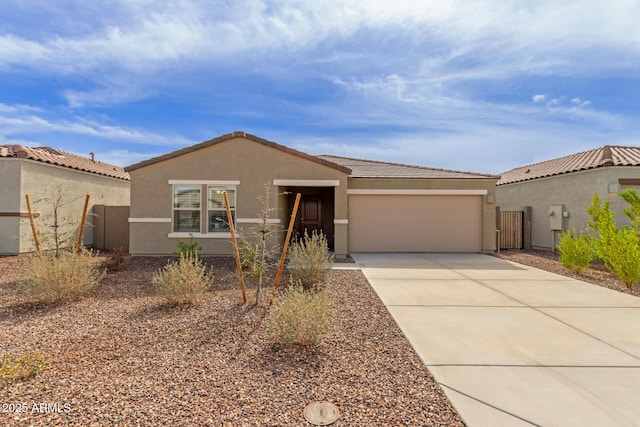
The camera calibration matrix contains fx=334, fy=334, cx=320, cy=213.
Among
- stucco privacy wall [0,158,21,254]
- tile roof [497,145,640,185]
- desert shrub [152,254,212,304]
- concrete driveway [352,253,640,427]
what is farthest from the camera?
tile roof [497,145,640,185]

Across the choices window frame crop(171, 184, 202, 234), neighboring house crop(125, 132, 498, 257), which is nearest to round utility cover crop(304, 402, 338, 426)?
neighboring house crop(125, 132, 498, 257)

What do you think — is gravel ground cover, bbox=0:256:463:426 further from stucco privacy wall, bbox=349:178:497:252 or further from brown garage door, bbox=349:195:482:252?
stucco privacy wall, bbox=349:178:497:252

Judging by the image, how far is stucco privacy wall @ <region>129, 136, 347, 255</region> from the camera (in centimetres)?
1147

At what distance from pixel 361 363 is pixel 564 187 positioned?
1497 centimetres

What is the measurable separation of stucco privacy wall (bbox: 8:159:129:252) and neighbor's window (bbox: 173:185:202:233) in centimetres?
318

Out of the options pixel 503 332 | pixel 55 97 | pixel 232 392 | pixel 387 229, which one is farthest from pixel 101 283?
pixel 55 97

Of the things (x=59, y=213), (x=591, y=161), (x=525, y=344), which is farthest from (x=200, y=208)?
(x=591, y=161)

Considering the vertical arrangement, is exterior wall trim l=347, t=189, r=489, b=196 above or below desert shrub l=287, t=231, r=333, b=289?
above

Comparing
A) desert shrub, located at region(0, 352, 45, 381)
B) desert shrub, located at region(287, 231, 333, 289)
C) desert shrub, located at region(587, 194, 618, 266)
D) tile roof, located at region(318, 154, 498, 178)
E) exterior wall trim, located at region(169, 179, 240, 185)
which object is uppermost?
tile roof, located at region(318, 154, 498, 178)

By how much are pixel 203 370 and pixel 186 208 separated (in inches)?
346

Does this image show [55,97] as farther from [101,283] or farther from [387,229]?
[387,229]

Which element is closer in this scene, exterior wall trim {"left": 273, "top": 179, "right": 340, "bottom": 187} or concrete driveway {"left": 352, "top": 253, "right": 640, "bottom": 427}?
concrete driveway {"left": 352, "top": 253, "right": 640, "bottom": 427}

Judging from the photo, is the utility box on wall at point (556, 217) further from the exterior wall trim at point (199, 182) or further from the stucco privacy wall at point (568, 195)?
the exterior wall trim at point (199, 182)

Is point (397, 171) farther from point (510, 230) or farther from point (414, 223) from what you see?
point (510, 230)
